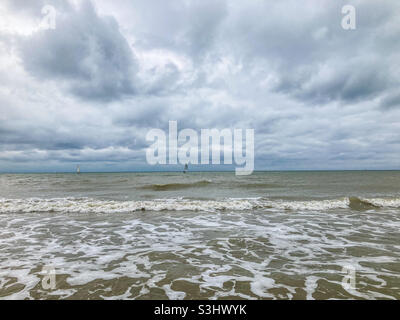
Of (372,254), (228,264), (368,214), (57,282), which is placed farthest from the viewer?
(368,214)

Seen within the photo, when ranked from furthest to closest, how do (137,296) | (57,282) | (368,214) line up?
1. (368,214)
2. (57,282)
3. (137,296)

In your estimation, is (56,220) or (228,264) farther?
(56,220)

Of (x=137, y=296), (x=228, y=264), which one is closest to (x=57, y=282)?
(x=137, y=296)

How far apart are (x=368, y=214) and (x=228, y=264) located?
431 inches

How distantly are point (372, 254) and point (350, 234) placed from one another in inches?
86.6

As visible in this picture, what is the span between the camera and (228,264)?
567cm

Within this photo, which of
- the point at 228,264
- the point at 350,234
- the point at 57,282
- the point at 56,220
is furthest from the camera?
the point at 56,220
